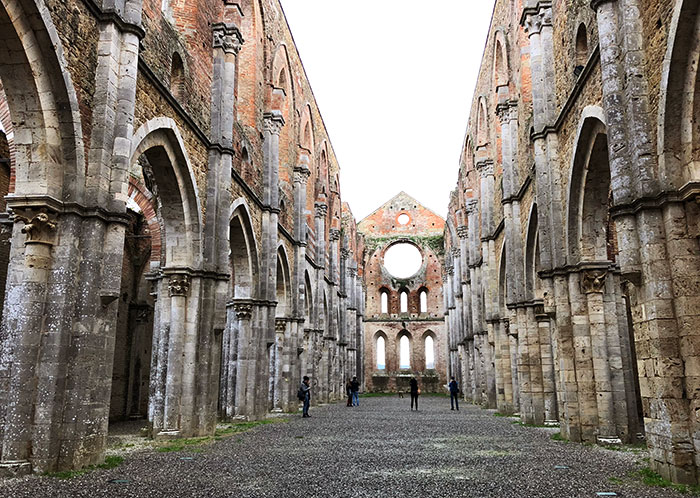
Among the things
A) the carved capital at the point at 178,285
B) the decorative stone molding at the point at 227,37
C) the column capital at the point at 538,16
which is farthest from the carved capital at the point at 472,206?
the carved capital at the point at 178,285

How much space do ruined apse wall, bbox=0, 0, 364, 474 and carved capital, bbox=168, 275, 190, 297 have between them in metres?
0.05

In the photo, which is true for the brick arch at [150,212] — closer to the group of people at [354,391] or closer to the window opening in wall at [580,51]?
the group of people at [354,391]

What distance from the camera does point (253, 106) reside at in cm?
1888

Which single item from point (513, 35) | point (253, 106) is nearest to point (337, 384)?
point (253, 106)

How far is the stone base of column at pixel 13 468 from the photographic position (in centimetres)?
726

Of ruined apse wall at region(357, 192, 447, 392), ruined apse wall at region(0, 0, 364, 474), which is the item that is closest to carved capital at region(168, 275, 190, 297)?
ruined apse wall at region(0, 0, 364, 474)

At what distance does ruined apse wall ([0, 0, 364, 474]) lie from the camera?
25.5 ft

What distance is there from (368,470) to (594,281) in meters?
5.98

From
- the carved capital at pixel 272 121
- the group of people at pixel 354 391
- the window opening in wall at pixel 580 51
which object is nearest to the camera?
the window opening in wall at pixel 580 51

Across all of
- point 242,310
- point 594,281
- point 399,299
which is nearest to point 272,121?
point 242,310

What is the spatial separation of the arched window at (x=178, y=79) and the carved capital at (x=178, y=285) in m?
3.87

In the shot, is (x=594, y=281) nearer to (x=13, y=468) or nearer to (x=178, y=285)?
(x=178, y=285)

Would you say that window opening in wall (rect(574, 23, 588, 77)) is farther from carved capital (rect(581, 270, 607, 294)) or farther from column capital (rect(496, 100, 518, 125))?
column capital (rect(496, 100, 518, 125))

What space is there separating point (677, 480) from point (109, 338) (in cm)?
764
